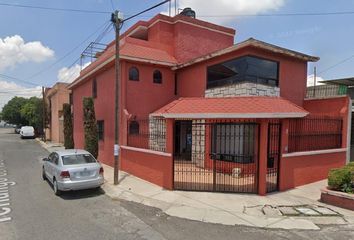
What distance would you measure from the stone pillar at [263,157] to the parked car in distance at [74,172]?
18.2 ft

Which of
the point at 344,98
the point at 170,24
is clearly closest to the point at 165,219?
the point at 344,98

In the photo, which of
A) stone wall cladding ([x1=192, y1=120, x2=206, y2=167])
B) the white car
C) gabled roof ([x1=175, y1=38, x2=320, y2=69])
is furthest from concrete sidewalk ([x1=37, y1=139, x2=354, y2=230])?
the white car

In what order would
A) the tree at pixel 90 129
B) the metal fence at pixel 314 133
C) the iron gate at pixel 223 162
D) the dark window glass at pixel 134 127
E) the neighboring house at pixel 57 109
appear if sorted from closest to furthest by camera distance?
the iron gate at pixel 223 162 < the metal fence at pixel 314 133 < the tree at pixel 90 129 < the dark window glass at pixel 134 127 < the neighboring house at pixel 57 109

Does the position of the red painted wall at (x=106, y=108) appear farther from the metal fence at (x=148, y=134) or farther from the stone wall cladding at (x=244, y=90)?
the stone wall cladding at (x=244, y=90)

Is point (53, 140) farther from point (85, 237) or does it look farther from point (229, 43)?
point (85, 237)

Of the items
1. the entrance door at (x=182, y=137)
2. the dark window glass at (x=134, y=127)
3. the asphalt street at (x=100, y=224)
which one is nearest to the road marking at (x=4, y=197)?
the asphalt street at (x=100, y=224)

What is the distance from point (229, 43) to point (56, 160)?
557 inches

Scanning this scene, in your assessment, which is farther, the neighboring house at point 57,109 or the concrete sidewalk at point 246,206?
the neighboring house at point 57,109

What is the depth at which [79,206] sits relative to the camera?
786 centimetres

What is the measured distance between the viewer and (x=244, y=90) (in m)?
11.0

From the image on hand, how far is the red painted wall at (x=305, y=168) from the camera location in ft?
31.0

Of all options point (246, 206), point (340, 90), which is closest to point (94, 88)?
point (246, 206)

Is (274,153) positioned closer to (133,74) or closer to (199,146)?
(199,146)

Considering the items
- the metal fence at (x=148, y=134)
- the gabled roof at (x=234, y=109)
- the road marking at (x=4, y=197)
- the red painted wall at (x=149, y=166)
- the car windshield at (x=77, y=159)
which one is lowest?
the road marking at (x=4, y=197)
